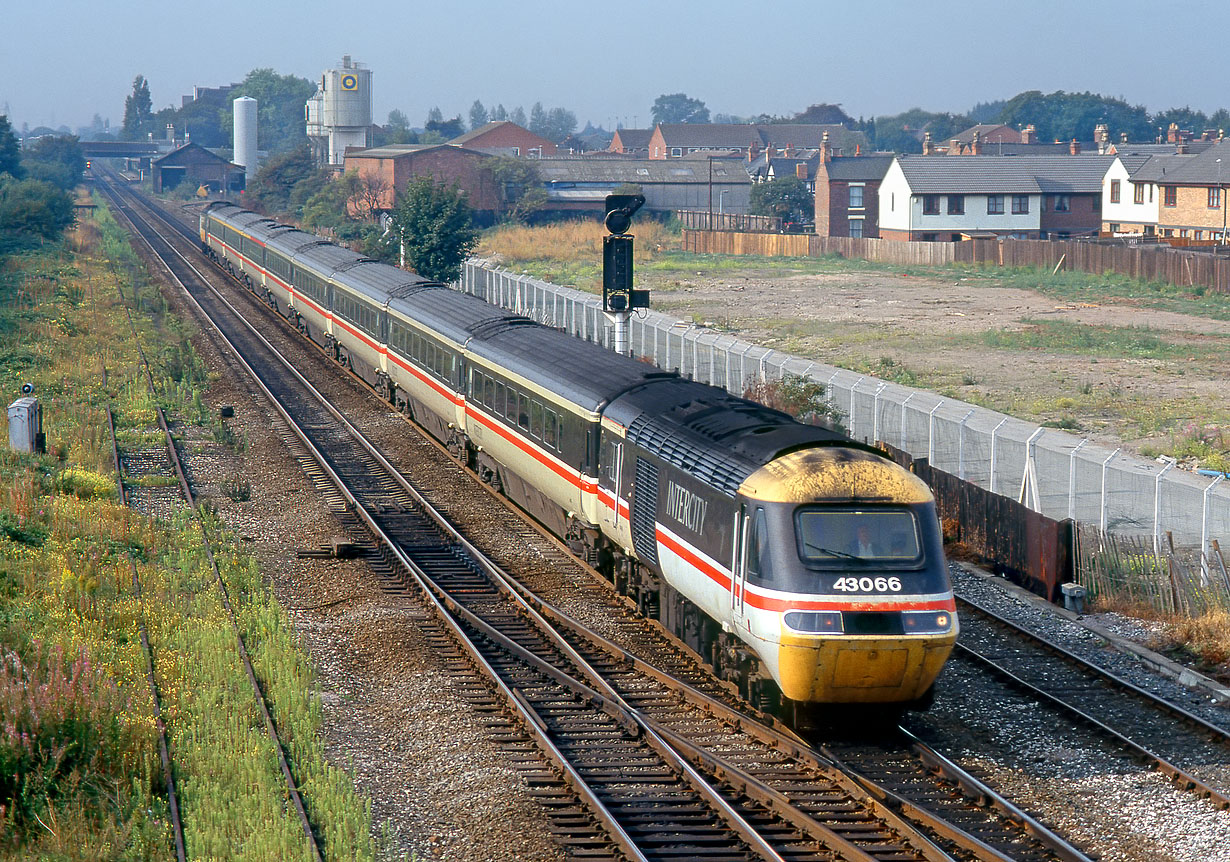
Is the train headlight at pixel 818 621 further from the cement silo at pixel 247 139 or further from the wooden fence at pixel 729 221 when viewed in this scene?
the cement silo at pixel 247 139

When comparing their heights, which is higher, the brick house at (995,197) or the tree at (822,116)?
the tree at (822,116)

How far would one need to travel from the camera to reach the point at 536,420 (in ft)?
67.8

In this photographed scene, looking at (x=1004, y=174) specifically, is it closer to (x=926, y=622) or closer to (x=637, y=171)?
(x=637, y=171)

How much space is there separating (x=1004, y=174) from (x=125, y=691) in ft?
→ 253

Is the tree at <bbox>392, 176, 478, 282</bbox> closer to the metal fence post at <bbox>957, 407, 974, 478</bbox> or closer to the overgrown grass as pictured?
the overgrown grass

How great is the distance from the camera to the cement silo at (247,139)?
17500cm

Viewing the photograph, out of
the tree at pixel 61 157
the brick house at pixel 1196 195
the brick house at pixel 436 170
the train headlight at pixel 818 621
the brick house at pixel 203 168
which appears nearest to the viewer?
the train headlight at pixel 818 621

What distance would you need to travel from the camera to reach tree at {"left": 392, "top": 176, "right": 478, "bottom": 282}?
2089 inches

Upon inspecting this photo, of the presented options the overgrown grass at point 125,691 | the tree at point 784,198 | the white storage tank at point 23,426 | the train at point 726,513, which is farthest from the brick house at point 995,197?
the white storage tank at point 23,426

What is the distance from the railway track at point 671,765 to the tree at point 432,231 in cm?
3622

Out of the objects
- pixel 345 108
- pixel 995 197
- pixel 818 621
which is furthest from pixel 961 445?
pixel 345 108

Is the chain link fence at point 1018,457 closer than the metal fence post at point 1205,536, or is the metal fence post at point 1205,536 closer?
the metal fence post at point 1205,536

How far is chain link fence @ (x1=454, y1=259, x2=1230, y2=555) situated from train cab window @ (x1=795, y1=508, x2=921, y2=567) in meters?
7.60

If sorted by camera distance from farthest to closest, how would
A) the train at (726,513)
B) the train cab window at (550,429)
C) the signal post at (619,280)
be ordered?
the signal post at (619,280) < the train cab window at (550,429) < the train at (726,513)
